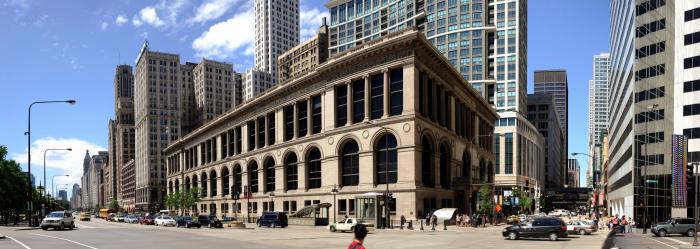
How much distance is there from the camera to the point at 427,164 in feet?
204

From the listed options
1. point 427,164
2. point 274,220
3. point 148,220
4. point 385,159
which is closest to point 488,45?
point 427,164

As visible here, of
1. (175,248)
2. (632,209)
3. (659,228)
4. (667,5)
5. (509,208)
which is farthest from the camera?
(509,208)

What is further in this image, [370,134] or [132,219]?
[132,219]

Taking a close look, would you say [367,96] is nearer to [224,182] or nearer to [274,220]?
[274,220]

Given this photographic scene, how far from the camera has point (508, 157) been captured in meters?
148

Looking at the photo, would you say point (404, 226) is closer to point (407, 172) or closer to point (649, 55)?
point (407, 172)

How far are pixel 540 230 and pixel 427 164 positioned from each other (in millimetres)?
27299

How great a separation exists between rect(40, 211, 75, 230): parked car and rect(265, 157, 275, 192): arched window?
39.9m

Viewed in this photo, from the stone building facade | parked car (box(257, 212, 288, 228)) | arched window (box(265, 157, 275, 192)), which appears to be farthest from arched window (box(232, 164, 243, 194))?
parked car (box(257, 212, 288, 228))

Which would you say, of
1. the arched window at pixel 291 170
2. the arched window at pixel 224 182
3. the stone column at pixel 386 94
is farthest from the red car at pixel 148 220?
the stone column at pixel 386 94

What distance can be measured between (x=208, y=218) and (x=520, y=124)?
10922 cm

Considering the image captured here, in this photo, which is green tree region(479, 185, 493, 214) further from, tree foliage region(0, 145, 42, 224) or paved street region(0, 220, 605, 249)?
tree foliage region(0, 145, 42, 224)

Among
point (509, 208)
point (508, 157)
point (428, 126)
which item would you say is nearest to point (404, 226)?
point (428, 126)

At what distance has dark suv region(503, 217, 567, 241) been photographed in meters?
34.6
